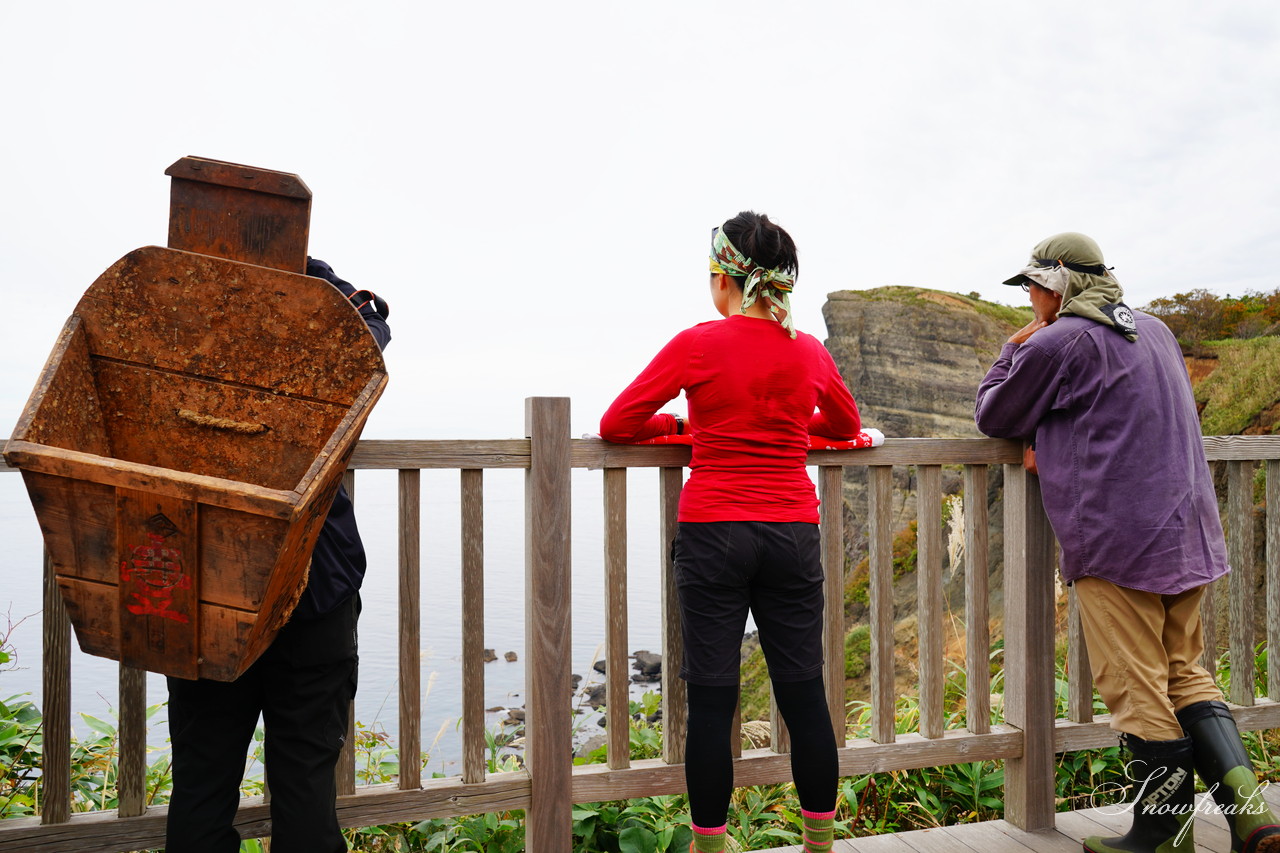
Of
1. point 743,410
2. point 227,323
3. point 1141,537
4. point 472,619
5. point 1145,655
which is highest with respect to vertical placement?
point 227,323

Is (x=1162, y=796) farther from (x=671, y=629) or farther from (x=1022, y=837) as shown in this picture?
(x=671, y=629)

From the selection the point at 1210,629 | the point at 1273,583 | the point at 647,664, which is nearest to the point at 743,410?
the point at 1210,629

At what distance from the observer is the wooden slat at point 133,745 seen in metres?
2.16

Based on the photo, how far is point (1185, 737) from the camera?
7.63 ft

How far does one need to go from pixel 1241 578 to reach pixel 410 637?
3022 millimetres

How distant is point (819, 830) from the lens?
2199 millimetres

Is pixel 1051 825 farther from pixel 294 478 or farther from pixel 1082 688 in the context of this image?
pixel 294 478

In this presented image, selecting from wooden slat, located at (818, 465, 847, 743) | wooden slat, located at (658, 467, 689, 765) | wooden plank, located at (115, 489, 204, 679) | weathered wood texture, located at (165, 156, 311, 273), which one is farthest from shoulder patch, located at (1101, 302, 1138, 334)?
wooden plank, located at (115, 489, 204, 679)

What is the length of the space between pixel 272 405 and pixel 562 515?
921 millimetres

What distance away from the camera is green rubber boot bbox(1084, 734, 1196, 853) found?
231 centimetres

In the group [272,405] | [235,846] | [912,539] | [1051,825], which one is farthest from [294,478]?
[912,539]

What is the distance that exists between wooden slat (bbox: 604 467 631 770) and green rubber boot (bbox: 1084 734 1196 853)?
4.68ft

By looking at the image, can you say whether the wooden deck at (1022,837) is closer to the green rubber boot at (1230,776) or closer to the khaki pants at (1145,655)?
the green rubber boot at (1230,776)

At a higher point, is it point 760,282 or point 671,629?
point 760,282
